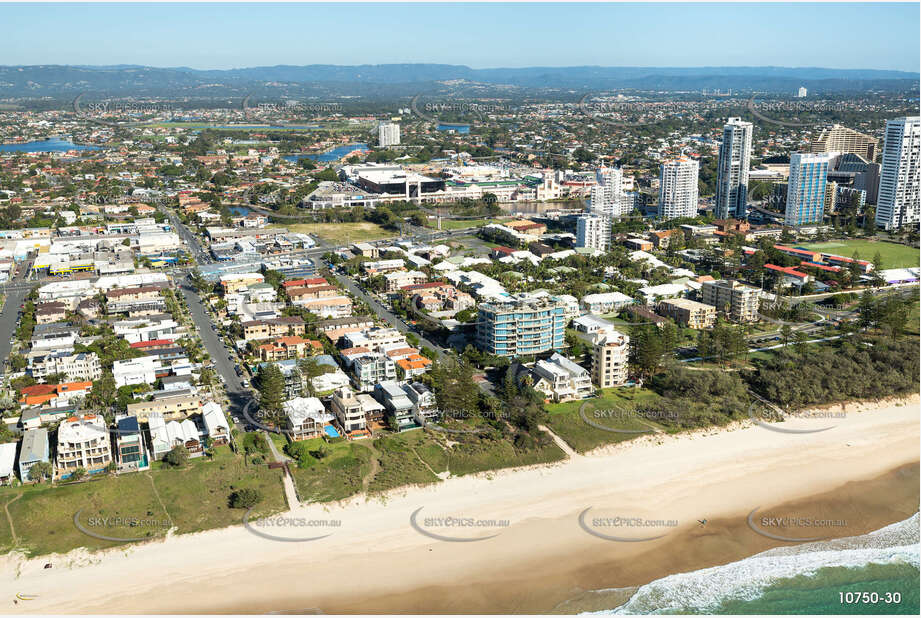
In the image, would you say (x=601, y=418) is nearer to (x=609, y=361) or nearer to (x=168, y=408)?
(x=609, y=361)

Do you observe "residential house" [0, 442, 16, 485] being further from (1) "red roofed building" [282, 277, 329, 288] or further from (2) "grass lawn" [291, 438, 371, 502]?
(1) "red roofed building" [282, 277, 329, 288]

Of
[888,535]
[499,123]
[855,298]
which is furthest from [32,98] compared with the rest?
[888,535]

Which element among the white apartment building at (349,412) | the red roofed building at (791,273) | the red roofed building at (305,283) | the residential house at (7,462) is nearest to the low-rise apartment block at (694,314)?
the red roofed building at (791,273)

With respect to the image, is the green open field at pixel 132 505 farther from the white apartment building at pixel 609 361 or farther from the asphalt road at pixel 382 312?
the white apartment building at pixel 609 361

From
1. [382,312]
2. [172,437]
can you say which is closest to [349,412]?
[172,437]

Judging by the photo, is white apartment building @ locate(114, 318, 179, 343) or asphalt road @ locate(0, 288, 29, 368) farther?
white apartment building @ locate(114, 318, 179, 343)

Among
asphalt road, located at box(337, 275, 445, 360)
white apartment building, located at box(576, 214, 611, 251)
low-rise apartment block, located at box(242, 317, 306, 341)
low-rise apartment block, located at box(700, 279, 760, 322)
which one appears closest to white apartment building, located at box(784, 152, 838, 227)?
white apartment building, located at box(576, 214, 611, 251)
